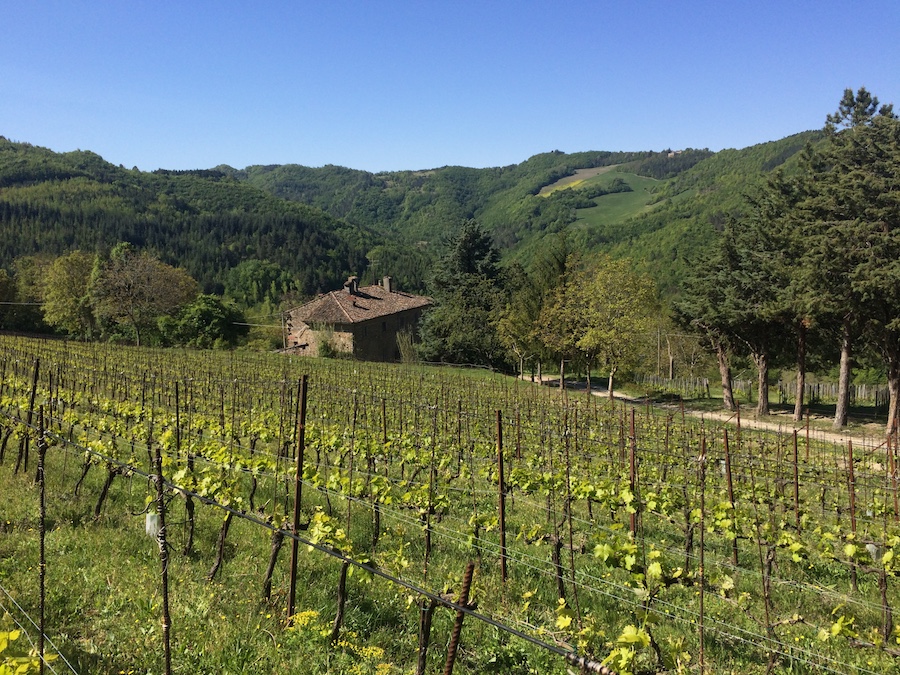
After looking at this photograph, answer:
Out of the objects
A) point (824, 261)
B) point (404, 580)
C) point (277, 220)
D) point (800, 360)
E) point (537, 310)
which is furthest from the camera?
point (277, 220)

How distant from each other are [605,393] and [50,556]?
30.6 m

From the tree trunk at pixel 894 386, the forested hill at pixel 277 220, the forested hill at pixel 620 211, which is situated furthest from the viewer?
the forested hill at pixel 277 220

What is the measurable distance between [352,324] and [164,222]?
75.2 meters

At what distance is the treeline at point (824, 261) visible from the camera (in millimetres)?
16766

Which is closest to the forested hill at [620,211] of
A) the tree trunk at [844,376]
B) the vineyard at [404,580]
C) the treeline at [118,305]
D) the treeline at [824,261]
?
the treeline at [824,261]

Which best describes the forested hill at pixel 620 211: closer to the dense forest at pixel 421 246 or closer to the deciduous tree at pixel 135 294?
the dense forest at pixel 421 246

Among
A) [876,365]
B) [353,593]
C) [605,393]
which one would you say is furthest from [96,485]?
[876,365]

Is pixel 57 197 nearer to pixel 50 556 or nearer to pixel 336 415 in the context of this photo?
pixel 336 415

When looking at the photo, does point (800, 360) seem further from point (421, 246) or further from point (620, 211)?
point (421, 246)

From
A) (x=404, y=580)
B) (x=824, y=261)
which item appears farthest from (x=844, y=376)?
(x=404, y=580)

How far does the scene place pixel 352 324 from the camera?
141 feet

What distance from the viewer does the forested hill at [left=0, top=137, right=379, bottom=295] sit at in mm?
87500

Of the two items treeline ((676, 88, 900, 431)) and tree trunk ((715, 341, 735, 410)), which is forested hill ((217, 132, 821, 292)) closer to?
treeline ((676, 88, 900, 431))

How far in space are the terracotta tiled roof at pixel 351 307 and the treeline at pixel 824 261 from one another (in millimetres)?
26422
